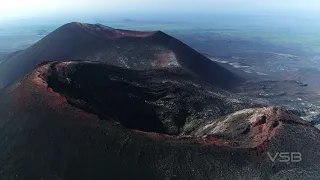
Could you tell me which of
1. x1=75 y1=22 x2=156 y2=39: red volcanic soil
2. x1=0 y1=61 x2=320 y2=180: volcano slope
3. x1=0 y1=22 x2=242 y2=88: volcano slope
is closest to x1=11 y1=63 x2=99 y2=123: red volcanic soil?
x1=0 y1=61 x2=320 y2=180: volcano slope

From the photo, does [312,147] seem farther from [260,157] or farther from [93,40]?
[93,40]

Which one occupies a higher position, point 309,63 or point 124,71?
point 124,71

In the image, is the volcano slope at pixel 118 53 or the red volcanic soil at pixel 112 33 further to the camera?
the red volcanic soil at pixel 112 33

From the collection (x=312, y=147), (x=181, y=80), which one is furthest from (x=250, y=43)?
(x=312, y=147)

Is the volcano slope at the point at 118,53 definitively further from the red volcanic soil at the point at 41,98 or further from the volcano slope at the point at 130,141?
the red volcanic soil at the point at 41,98

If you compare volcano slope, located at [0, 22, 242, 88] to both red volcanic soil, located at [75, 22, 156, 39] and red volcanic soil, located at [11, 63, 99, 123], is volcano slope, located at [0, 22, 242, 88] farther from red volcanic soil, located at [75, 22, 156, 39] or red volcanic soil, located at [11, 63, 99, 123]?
red volcanic soil, located at [11, 63, 99, 123]

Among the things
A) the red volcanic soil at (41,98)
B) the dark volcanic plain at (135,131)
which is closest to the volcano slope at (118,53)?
the dark volcanic plain at (135,131)
